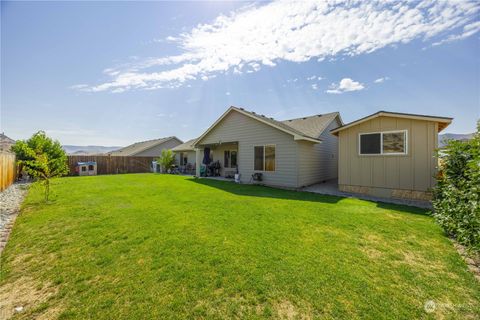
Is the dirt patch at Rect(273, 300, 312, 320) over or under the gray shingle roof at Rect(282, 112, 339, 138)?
under

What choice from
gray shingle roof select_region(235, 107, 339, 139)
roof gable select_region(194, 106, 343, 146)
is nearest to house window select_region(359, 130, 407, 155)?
roof gable select_region(194, 106, 343, 146)

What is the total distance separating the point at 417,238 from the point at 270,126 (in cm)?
779

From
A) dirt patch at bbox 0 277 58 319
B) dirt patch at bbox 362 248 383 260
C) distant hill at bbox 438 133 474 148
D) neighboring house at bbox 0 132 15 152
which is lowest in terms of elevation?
dirt patch at bbox 0 277 58 319

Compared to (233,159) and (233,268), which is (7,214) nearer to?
(233,268)

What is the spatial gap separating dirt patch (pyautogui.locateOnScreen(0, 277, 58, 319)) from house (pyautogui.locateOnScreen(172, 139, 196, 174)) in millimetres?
16354

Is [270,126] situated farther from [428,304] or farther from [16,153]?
[16,153]

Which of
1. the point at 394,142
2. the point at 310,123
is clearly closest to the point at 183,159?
the point at 310,123

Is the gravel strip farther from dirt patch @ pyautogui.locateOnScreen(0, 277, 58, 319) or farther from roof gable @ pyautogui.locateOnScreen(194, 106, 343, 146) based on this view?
roof gable @ pyautogui.locateOnScreen(194, 106, 343, 146)

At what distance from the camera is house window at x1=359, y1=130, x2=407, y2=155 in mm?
7804

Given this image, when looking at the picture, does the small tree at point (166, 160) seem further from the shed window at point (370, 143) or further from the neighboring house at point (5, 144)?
the shed window at point (370, 143)

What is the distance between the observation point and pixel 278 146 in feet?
34.5

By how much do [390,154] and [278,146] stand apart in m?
4.80

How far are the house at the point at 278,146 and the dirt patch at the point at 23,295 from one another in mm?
9134

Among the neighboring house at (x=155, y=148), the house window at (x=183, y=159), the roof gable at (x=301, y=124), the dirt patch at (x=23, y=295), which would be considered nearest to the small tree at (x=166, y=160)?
the house window at (x=183, y=159)
